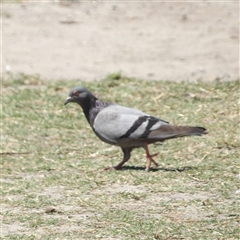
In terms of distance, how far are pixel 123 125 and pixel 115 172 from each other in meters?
0.41

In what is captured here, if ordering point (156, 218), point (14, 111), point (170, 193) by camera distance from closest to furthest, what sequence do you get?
point (156, 218) → point (170, 193) → point (14, 111)

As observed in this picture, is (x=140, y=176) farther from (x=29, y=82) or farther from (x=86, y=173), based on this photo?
(x=29, y=82)

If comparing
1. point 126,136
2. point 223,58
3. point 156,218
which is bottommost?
point 156,218

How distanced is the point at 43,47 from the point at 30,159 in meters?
4.88

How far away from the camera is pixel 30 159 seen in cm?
862

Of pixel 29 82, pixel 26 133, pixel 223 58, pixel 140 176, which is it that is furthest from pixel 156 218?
pixel 223 58

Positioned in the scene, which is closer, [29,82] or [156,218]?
[156,218]

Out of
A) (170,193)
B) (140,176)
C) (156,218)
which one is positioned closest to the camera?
(156,218)

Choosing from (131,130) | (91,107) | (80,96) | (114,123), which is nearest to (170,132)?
(131,130)

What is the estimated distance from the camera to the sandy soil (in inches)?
481

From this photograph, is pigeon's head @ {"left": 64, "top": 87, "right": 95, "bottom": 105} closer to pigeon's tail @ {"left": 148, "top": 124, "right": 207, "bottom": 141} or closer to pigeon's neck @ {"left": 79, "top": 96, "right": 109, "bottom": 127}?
pigeon's neck @ {"left": 79, "top": 96, "right": 109, "bottom": 127}

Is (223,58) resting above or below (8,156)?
above

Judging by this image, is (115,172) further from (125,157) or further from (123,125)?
(123,125)

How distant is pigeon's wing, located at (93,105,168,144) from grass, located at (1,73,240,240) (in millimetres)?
312
